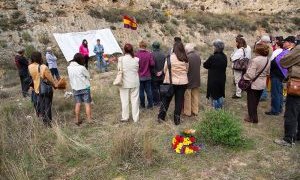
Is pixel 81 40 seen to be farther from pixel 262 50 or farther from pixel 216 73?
pixel 262 50

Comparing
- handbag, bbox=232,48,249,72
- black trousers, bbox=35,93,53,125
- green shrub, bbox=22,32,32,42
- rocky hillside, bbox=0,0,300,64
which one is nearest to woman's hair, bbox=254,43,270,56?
handbag, bbox=232,48,249,72

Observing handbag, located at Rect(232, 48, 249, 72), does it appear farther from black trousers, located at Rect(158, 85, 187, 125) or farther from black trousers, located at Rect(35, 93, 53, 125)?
black trousers, located at Rect(35, 93, 53, 125)

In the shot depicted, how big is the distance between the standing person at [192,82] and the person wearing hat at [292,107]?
6.37 ft

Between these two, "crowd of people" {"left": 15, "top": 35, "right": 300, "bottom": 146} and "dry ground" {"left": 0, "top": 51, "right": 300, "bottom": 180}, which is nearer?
"dry ground" {"left": 0, "top": 51, "right": 300, "bottom": 180}

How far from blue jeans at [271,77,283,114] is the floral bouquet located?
2620mm

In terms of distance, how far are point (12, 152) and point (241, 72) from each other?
571 centimetres

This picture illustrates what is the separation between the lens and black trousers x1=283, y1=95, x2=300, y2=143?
5.51 m

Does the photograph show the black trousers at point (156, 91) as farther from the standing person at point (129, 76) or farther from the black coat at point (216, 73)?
the black coat at point (216, 73)

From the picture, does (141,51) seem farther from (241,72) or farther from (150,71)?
(241,72)

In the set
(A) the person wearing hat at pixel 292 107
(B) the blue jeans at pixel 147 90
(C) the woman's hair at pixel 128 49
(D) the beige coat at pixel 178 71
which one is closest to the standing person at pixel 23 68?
(B) the blue jeans at pixel 147 90

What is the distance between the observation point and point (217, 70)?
23.2 ft

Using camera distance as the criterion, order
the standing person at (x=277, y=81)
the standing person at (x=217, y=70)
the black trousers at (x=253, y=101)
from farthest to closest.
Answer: the standing person at (x=277, y=81) < the standing person at (x=217, y=70) < the black trousers at (x=253, y=101)

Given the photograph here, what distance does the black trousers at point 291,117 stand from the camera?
5506mm

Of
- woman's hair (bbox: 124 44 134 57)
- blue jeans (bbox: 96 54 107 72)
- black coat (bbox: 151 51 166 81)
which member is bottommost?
blue jeans (bbox: 96 54 107 72)
